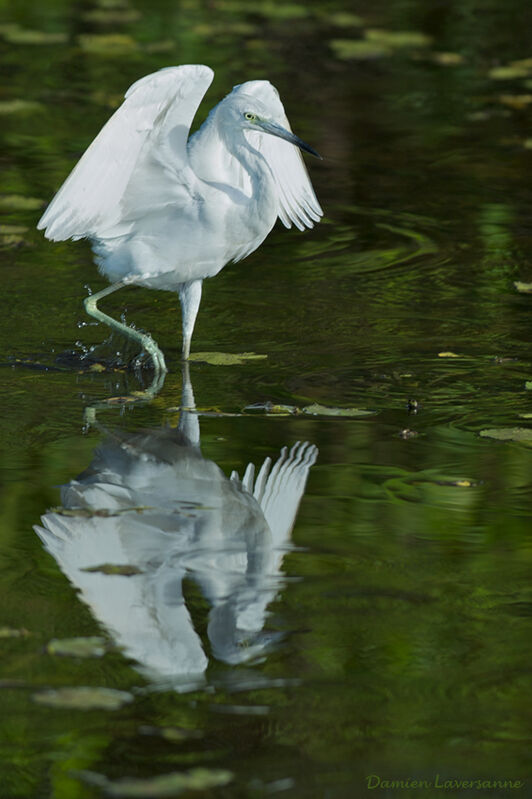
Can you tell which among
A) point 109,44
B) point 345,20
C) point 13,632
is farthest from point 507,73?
point 13,632

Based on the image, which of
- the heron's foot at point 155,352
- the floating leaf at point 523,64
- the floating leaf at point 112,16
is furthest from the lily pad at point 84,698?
the floating leaf at point 112,16

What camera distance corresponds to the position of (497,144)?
988 cm

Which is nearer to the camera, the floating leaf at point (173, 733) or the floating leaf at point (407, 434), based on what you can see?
the floating leaf at point (173, 733)

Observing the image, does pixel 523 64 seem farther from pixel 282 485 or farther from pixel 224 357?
pixel 282 485

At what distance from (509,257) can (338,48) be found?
5615 millimetres

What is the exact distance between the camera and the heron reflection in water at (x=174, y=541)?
12.2 feet

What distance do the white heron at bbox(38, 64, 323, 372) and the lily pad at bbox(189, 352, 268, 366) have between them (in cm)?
8

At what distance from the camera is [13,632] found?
3.77 m

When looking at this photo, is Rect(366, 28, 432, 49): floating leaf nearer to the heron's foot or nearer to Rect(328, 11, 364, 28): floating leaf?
Rect(328, 11, 364, 28): floating leaf

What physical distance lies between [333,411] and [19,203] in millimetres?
3587

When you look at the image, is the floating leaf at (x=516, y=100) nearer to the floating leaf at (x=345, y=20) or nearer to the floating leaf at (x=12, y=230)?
the floating leaf at (x=345, y=20)

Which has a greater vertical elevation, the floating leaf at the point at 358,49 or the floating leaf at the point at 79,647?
the floating leaf at the point at 79,647

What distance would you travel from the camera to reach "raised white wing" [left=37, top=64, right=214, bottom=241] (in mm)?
5180

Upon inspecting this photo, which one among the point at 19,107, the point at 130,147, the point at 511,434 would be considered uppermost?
the point at 130,147
